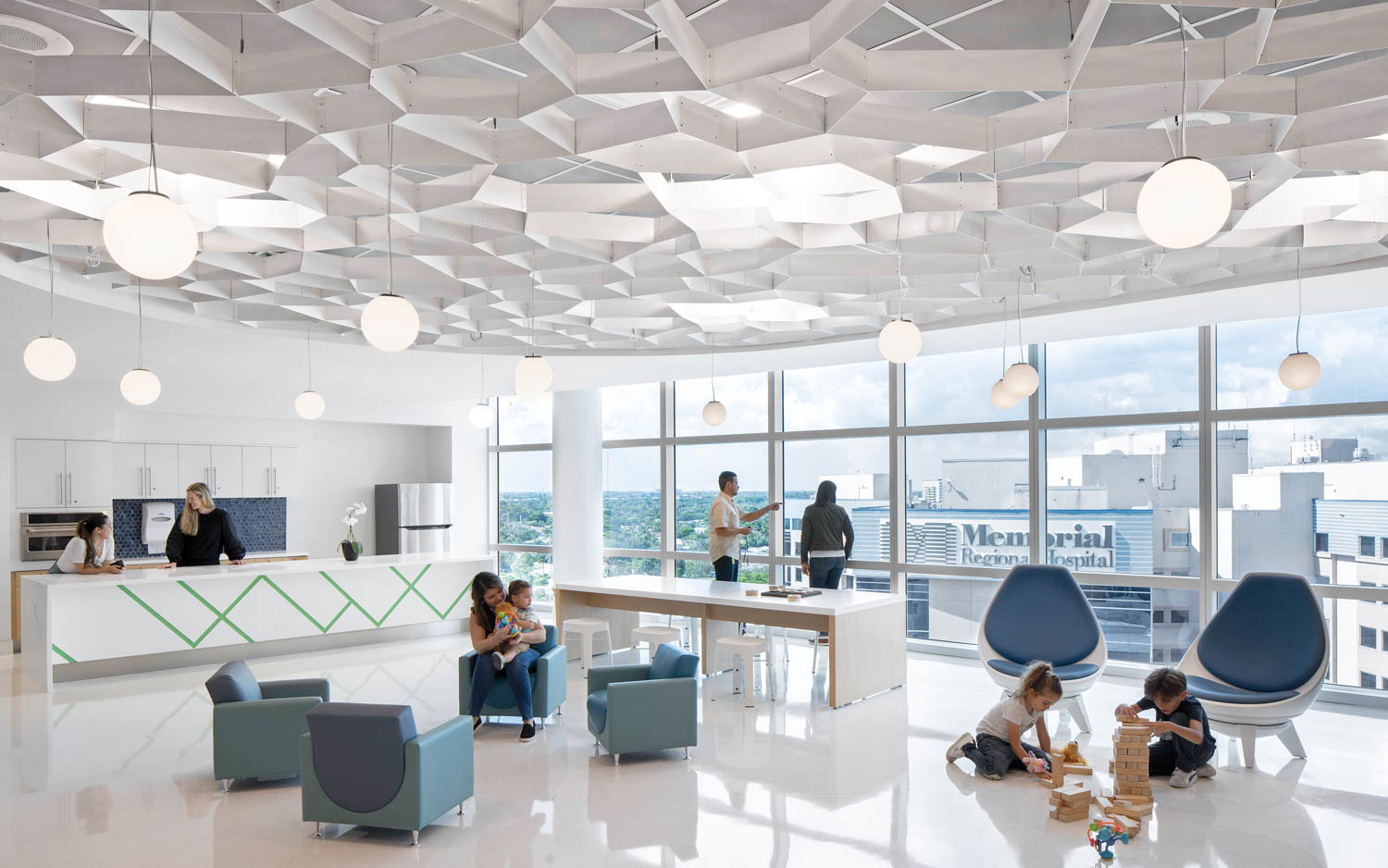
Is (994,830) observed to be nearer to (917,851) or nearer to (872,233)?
(917,851)

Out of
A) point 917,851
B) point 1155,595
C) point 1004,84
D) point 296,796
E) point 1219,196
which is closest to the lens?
point 1219,196

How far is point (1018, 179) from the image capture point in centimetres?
445

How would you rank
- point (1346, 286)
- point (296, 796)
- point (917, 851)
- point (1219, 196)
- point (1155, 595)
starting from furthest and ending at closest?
point (1155, 595) → point (1346, 286) → point (296, 796) → point (917, 851) → point (1219, 196)

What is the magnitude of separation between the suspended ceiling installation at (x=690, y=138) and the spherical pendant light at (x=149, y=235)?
2.08ft

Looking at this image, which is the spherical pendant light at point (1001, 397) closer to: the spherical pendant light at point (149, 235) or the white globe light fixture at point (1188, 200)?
the white globe light fixture at point (1188, 200)

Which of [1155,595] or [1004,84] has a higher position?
[1004,84]

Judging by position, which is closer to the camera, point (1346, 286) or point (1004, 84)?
point (1004, 84)

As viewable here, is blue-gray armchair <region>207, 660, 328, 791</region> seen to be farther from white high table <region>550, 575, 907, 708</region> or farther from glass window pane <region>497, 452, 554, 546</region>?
glass window pane <region>497, 452, 554, 546</region>

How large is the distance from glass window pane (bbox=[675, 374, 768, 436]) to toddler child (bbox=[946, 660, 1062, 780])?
5.36m

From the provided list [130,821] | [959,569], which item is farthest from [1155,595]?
[130,821]

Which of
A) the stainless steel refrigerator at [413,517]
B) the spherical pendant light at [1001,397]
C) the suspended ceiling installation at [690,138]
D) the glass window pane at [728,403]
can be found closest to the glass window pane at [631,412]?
the glass window pane at [728,403]

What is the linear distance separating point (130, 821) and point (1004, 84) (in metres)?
4.92

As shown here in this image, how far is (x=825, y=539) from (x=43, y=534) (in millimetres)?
7580

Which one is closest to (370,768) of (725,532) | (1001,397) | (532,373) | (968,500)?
(532,373)
